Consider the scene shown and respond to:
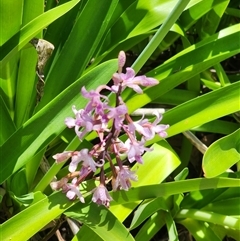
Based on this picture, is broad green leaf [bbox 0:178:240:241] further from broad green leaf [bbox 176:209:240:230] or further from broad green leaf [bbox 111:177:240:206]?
broad green leaf [bbox 176:209:240:230]

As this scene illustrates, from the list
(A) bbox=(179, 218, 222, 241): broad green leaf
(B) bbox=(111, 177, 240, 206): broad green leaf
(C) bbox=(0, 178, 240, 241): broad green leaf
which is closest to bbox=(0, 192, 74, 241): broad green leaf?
(C) bbox=(0, 178, 240, 241): broad green leaf

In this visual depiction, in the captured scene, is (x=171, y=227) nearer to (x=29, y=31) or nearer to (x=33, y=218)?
(x=33, y=218)

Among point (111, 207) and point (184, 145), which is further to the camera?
point (184, 145)

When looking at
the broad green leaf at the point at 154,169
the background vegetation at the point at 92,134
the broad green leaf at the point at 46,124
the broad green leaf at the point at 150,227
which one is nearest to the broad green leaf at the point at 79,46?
the background vegetation at the point at 92,134

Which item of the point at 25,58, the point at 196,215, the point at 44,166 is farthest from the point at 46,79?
the point at 196,215

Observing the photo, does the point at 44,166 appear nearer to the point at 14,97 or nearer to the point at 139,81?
the point at 14,97

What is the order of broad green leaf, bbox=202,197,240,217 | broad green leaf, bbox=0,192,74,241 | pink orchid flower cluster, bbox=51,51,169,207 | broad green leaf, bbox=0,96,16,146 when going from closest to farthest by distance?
pink orchid flower cluster, bbox=51,51,169,207 < broad green leaf, bbox=0,192,74,241 < broad green leaf, bbox=0,96,16,146 < broad green leaf, bbox=202,197,240,217

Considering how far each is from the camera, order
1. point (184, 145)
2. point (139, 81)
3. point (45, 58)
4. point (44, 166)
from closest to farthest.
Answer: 1. point (139, 81)
2. point (45, 58)
3. point (44, 166)
4. point (184, 145)
